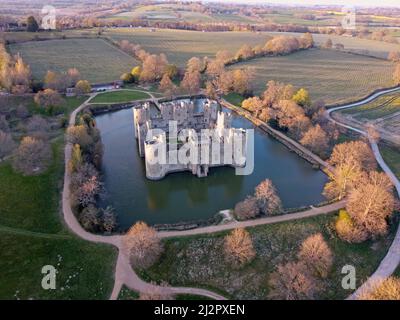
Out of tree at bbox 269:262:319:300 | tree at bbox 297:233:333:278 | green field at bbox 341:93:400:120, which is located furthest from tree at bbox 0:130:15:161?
green field at bbox 341:93:400:120

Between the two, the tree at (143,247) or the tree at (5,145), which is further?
the tree at (5,145)

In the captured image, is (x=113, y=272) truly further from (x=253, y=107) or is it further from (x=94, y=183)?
(x=253, y=107)

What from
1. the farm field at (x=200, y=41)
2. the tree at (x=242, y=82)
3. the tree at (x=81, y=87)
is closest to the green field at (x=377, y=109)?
the tree at (x=242, y=82)

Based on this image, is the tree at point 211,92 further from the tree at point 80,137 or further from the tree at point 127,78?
the tree at point 80,137

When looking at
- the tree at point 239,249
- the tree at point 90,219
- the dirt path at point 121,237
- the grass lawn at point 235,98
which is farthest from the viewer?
the grass lawn at point 235,98

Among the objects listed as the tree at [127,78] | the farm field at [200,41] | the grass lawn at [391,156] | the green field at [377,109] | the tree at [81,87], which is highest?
the farm field at [200,41]

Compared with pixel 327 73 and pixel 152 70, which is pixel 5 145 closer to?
pixel 152 70

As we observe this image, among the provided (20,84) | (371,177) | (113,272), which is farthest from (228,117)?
(20,84)

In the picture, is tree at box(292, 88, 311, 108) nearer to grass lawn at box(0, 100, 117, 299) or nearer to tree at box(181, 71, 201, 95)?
tree at box(181, 71, 201, 95)
